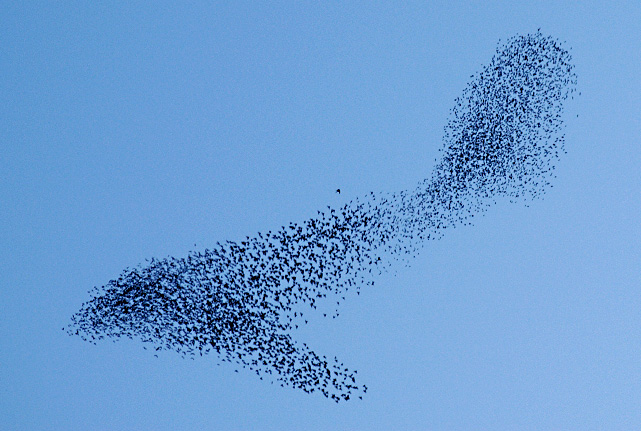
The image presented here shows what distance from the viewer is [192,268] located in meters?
12.1

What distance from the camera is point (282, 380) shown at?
38.0 ft

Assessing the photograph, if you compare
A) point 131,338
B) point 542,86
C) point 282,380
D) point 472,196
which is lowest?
point 282,380

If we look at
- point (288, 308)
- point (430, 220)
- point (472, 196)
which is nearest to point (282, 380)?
point (288, 308)

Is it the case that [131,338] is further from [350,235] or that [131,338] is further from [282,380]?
[350,235]

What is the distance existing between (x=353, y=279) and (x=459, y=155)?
286cm

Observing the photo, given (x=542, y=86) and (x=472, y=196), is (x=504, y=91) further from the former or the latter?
(x=472, y=196)

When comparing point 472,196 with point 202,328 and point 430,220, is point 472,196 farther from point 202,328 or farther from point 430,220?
point 202,328

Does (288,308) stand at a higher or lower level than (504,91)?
lower

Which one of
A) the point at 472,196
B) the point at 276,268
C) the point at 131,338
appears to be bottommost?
the point at 131,338

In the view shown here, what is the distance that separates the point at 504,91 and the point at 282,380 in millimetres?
6246

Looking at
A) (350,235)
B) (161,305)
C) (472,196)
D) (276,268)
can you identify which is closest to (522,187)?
(472,196)

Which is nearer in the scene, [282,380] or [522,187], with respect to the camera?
[282,380]

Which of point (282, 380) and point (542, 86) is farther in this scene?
point (542, 86)

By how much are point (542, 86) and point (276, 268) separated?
561cm
